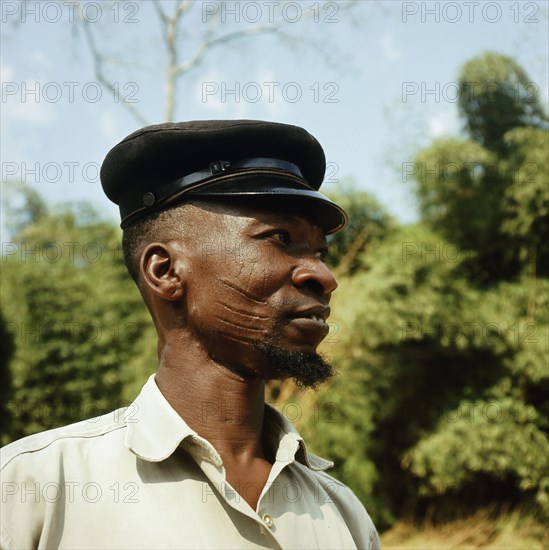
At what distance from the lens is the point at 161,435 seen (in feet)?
6.19

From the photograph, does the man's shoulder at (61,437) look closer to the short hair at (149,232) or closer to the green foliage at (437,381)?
the short hair at (149,232)

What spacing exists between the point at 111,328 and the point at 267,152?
856cm

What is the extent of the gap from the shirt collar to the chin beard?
0.79 feet

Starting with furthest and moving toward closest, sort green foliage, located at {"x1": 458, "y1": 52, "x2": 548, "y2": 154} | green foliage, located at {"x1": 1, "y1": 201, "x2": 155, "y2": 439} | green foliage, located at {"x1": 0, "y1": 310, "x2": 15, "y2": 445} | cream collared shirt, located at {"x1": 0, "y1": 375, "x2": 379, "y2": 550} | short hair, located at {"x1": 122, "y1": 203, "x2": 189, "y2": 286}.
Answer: green foliage, located at {"x1": 458, "y1": 52, "x2": 548, "y2": 154}, green foliage, located at {"x1": 1, "y1": 201, "x2": 155, "y2": 439}, green foliage, located at {"x1": 0, "y1": 310, "x2": 15, "y2": 445}, short hair, located at {"x1": 122, "y1": 203, "x2": 189, "y2": 286}, cream collared shirt, located at {"x1": 0, "y1": 375, "x2": 379, "y2": 550}

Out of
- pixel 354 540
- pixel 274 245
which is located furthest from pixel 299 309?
pixel 354 540

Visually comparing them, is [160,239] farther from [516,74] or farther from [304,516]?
[516,74]

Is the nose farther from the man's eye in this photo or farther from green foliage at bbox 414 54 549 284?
green foliage at bbox 414 54 549 284

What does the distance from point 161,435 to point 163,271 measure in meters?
0.47

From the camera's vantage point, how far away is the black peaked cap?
205 cm

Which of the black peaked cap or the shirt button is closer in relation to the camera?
the shirt button

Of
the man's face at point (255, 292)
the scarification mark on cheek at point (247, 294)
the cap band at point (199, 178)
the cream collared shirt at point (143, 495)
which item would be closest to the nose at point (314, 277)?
the man's face at point (255, 292)

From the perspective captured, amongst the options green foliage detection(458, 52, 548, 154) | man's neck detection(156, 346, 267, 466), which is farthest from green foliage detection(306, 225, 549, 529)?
man's neck detection(156, 346, 267, 466)

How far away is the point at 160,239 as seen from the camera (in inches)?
82.0

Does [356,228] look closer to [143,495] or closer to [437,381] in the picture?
[437,381]
